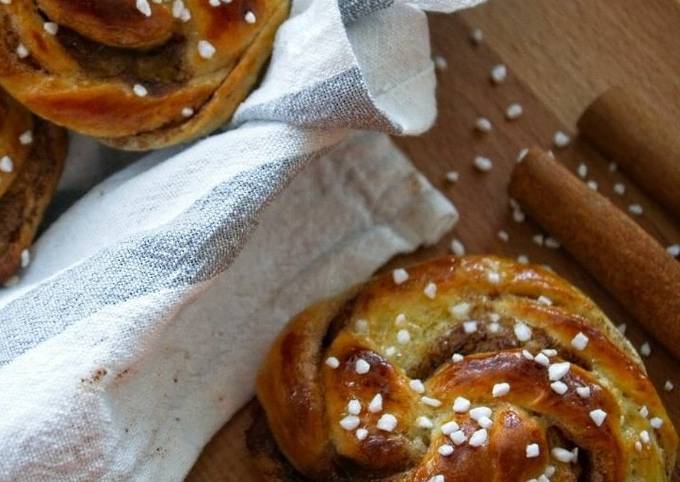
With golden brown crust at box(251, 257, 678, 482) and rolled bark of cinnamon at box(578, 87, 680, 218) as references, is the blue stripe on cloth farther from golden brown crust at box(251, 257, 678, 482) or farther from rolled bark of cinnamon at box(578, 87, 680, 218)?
rolled bark of cinnamon at box(578, 87, 680, 218)

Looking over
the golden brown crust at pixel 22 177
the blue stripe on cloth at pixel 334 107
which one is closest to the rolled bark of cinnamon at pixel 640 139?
the blue stripe on cloth at pixel 334 107

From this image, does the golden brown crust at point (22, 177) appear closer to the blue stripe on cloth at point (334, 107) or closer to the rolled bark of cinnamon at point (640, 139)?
the blue stripe on cloth at point (334, 107)

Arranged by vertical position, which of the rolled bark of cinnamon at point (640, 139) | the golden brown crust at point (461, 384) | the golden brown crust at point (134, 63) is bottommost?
the golden brown crust at point (461, 384)

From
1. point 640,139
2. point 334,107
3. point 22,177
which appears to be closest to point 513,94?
point 640,139


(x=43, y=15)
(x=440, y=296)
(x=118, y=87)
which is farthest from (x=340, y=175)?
(x=43, y=15)

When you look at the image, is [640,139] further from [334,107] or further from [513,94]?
[334,107]

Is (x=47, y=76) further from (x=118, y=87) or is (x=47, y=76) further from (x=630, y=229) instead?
(x=630, y=229)
